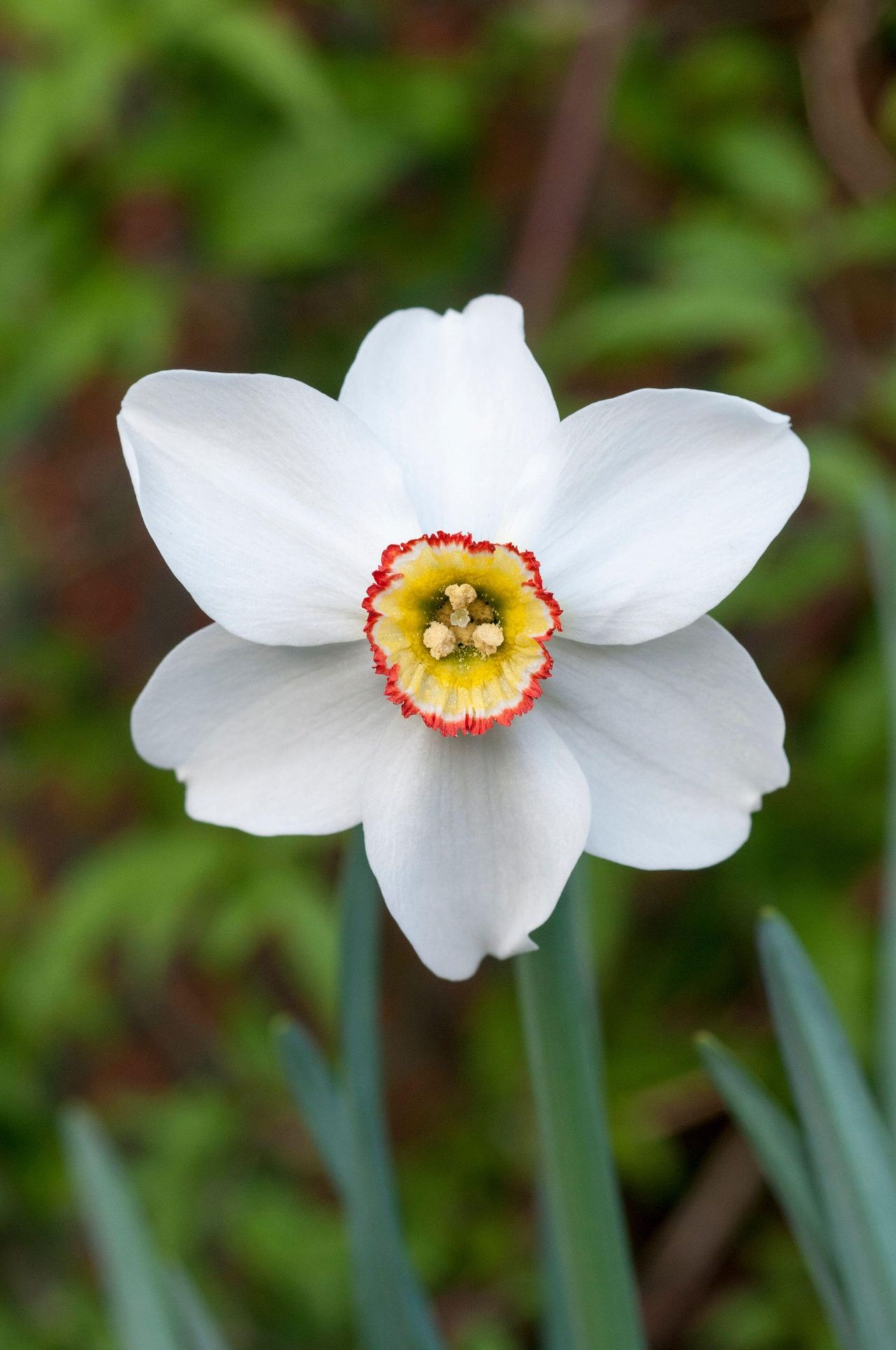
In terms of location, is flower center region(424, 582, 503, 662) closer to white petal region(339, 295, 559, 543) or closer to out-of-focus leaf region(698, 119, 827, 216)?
white petal region(339, 295, 559, 543)

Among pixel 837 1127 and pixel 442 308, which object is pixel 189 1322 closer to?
pixel 837 1127

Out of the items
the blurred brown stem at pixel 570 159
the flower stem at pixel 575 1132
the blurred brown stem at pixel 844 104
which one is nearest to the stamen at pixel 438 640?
the flower stem at pixel 575 1132

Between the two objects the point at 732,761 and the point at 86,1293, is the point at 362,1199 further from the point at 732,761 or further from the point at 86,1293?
the point at 86,1293

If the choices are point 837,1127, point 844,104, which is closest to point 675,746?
point 837,1127

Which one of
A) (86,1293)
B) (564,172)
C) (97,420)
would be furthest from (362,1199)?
(97,420)

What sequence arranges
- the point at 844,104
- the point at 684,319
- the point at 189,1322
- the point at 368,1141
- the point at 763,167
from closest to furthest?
the point at 368,1141
the point at 189,1322
the point at 684,319
the point at 763,167
the point at 844,104

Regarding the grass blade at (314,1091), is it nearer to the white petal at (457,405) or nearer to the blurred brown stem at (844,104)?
the white petal at (457,405)
